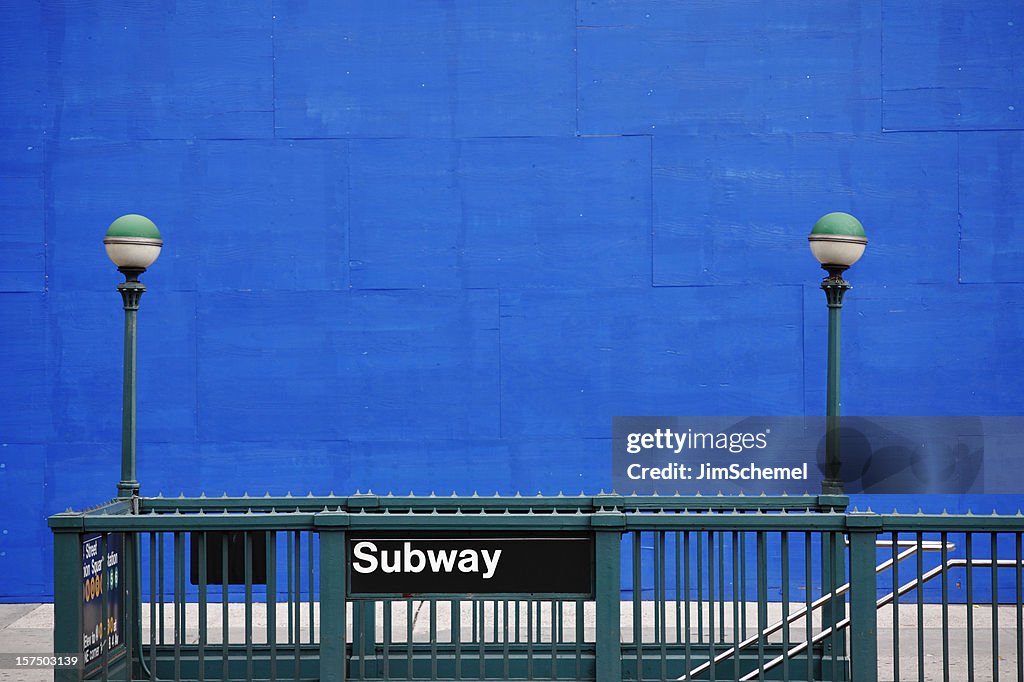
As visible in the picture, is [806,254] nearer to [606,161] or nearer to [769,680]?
[606,161]

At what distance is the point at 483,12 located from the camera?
1216 cm

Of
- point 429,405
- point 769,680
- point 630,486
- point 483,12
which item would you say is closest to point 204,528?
point 769,680

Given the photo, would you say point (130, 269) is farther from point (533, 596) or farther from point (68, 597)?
point (533, 596)

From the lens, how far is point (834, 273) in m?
8.84

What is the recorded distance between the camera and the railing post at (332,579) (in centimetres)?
686

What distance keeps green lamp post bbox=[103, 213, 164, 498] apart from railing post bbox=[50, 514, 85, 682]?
68.2 inches

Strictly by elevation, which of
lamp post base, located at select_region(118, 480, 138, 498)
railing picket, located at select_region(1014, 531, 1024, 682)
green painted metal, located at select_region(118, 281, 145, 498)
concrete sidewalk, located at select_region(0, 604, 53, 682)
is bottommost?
concrete sidewalk, located at select_region(0, 604, 53, 682)

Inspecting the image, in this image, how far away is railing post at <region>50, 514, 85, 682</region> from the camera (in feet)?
22.1

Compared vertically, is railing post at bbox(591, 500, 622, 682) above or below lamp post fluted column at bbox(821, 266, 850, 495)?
below

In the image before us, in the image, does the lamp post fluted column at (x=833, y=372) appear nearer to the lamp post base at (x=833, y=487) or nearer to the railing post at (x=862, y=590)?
the lamp post base at (x=833, y=487)

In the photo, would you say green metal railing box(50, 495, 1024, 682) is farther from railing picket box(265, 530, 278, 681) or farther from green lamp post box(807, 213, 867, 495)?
green lamp post box(807, 213, 867, 495)

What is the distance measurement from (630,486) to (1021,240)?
478 centimetres

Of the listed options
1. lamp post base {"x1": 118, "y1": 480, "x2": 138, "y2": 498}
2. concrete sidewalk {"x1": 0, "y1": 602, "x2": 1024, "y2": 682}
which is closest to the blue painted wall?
concrete sidewalk {"x1": 0, "y1": 602, "x2": 1024, "y2": 682}

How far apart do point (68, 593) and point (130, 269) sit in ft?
9.70
